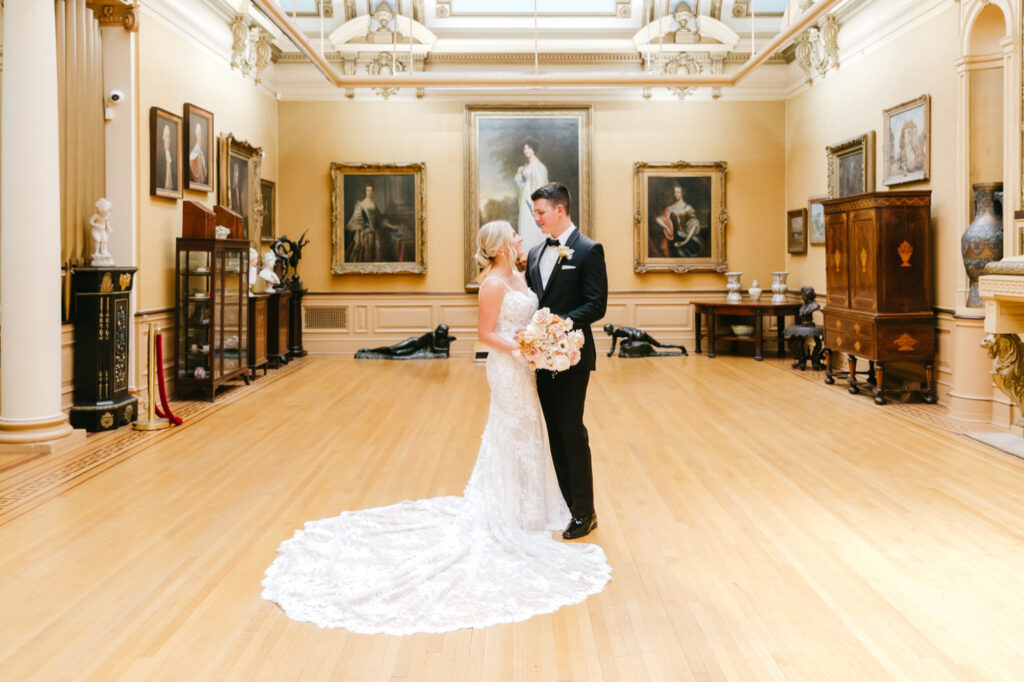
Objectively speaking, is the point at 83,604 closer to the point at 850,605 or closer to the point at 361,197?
the point at 850,605

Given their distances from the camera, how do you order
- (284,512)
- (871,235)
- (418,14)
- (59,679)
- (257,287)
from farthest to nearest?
(418,14)
(257,287)
(871,235)
(284,512)
(59,679)

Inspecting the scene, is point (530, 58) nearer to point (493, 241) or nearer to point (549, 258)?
point (549, 258)

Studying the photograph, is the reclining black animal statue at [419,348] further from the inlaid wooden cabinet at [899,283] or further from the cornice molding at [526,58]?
the inlaid wooden cabinet at [899,283]

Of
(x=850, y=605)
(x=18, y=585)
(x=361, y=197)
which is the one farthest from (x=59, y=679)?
(x=361, y=197)

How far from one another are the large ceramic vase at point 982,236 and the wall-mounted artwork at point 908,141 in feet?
4.25

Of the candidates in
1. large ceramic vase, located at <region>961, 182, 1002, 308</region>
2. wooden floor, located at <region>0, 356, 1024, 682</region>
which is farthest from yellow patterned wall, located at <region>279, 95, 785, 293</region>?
large ceramic vase, located at <region>961, 182, 1002, 308</region>

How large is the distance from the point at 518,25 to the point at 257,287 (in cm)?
643

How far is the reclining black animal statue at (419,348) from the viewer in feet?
47.6

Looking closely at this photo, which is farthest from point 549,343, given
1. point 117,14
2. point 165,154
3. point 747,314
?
point 747,314

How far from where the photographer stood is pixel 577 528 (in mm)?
4812

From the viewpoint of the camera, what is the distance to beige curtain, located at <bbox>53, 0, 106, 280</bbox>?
26.6ft

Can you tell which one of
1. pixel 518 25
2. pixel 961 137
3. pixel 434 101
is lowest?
Answer: pixel 961 137

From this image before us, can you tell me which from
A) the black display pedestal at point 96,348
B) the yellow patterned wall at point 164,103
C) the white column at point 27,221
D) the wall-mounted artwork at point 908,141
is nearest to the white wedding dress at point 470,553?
the white column at point 27,221

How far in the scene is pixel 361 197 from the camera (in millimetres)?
14898
